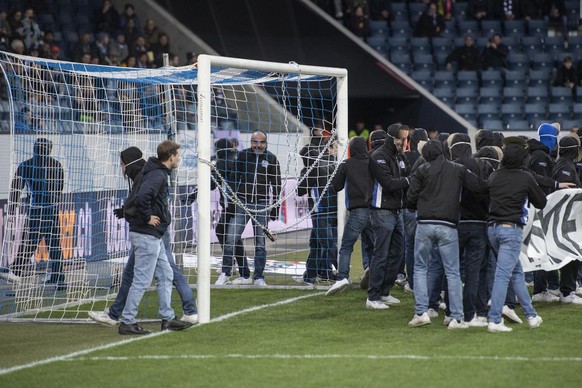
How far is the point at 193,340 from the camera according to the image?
10.1 meters

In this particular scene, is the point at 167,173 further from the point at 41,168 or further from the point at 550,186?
→ the point at 550,186

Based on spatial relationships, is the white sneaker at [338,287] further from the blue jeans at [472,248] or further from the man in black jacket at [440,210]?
the blue jeans at [472,248]

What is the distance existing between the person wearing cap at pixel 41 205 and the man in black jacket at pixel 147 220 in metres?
2.48

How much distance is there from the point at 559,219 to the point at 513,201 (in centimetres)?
269

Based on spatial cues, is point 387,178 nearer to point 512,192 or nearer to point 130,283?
point 512,192

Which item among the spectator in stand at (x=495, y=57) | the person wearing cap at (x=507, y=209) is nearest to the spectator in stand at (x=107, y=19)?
the spectator in stand at (x=495, y=57)

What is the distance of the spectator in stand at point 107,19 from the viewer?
26641 millimetres

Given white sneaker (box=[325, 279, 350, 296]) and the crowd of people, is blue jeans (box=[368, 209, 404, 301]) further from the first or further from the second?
white sneaker (box=[325, 279, 350, 296])

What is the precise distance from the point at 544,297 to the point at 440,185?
3.22m

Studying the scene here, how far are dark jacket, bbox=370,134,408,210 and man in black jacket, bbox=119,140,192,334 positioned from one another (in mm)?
2596

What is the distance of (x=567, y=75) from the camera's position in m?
28.3

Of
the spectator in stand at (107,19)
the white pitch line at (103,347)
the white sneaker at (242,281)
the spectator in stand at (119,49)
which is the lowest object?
the white pitch line at (103,347)

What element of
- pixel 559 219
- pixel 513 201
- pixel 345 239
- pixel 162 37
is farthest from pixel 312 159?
pixel 162 37

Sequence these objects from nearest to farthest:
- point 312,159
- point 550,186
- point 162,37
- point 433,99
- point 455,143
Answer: point 455,143, point 550,186, point 312,159, point 162,37, point 433,99
